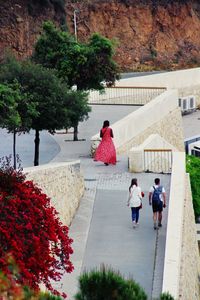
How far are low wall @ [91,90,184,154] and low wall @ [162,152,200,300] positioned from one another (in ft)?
14.7

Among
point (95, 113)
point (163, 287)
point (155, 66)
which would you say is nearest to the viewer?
point (163, 287)

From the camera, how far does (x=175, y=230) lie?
16.3 meters

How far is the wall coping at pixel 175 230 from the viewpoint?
554 inches

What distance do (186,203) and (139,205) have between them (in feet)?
4.84

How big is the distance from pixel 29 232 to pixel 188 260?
4664 millimetres

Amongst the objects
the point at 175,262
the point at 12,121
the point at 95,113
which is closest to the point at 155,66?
the point at 95,113

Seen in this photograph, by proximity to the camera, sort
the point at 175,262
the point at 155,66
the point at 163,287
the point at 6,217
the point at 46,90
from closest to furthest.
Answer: the point at 6,217, the point at 163,287, the point at 175,262, the point at 46,90, the point at 155,66

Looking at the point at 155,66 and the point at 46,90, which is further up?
the point at 155,66

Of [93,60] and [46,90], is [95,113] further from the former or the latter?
[46,90]

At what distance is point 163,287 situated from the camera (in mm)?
13828

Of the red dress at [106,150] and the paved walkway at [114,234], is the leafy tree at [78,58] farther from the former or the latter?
the paved walkway at [114,234]

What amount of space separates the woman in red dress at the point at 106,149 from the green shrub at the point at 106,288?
12.8m

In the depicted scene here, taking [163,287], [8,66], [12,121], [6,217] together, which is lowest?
[163,287]

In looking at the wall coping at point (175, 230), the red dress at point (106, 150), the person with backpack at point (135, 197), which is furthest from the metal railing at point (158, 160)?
the person with backpack at point (135, 197)
